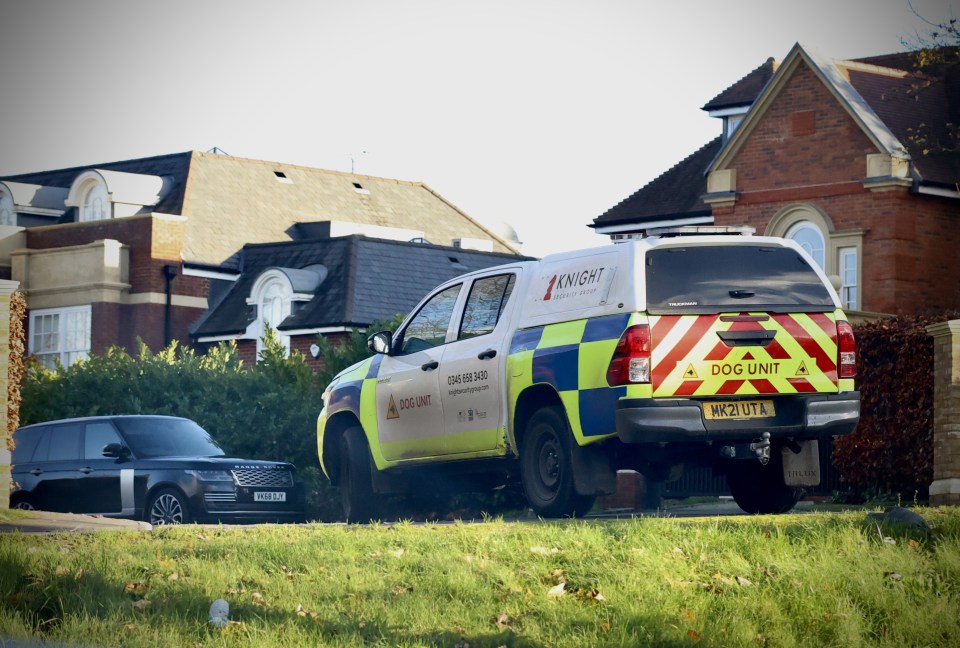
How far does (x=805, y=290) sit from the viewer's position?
12.4 metres

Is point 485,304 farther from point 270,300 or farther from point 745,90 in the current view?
point 270,300

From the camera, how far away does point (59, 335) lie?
1763 inches

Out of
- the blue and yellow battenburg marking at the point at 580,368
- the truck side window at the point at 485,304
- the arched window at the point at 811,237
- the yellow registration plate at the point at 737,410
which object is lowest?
the yellow registration plate at the point at 737,410

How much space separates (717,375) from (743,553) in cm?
232

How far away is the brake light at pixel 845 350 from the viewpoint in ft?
40.3

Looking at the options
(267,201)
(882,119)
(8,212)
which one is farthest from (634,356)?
(8,212)

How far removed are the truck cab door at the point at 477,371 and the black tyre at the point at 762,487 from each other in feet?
6.92

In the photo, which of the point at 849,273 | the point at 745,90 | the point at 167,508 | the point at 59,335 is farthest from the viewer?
the point at 59,335

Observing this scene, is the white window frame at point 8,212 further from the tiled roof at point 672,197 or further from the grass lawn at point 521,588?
the grass lawn at point 521,588

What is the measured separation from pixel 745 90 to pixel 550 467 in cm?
2529

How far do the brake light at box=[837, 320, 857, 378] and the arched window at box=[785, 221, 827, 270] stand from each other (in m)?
19.3

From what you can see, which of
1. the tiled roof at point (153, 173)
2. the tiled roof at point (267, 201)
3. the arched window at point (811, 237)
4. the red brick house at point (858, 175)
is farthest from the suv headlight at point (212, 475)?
the tiled roof at point (153, 173)

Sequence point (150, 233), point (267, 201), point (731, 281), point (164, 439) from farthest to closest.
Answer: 1. point (267, 201)
2. point (150, 233)
3. point (164, 439)
4. point (731, 281)

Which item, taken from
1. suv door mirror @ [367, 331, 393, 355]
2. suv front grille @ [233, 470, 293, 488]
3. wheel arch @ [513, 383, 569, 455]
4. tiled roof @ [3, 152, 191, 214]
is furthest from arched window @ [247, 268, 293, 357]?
wheel arch @ [513, 383, 569, 455]
